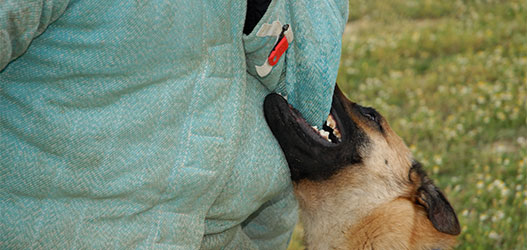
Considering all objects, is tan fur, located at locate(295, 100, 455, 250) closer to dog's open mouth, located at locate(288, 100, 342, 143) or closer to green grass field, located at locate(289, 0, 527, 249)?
dog's open mouth, located at locate(288, 100, 342, 143)

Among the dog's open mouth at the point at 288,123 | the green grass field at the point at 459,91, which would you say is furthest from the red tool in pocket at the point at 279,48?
the green grass field at the point at 459,91

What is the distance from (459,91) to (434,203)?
10.7ft

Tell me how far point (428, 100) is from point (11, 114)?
4.55 m

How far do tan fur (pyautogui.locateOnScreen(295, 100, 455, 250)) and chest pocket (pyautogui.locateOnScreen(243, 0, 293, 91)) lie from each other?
0.66 m

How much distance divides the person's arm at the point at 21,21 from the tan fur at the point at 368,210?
1.38 meters

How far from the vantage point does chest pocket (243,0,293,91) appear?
2.01 meters

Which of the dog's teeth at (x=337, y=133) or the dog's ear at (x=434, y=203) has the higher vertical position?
the dog's teeth at (x=337, y=133)

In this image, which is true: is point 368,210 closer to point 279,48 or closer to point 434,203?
point 434,203

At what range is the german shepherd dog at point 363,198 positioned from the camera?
270 centimetres

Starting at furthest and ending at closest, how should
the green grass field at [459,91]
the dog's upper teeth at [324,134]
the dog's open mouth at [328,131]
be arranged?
the green grass field at [459,91] → the dog's upper teeth at [324,134] → the dog's open mouth at [328,131]

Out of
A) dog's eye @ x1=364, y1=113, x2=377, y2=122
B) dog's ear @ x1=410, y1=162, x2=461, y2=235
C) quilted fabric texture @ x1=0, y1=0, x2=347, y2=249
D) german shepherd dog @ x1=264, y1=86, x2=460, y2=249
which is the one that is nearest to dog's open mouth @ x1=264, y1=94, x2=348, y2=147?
german shepherd dog @ x1=264, y1=86, x2=460, y2=249

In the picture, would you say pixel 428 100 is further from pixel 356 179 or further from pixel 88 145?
pixel 88 145

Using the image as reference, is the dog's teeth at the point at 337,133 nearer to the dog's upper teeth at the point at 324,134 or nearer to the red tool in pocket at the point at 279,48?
the dog's upper teeth at the point at 324,134

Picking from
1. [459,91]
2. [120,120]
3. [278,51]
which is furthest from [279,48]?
[459,91]
